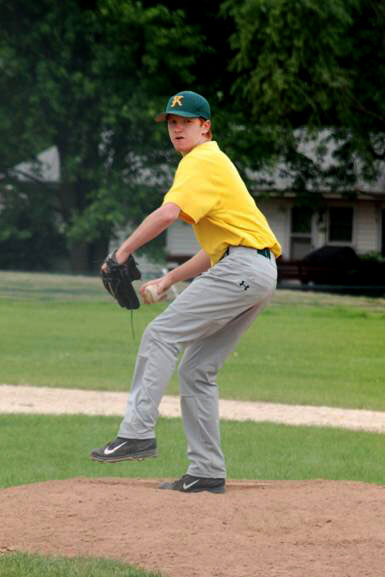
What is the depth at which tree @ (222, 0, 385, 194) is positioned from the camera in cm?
2725

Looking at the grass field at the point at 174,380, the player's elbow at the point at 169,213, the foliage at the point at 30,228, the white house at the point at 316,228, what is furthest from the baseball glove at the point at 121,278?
the foliage at the point at 30,228

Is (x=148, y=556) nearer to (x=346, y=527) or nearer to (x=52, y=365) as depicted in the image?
(x=346, y=527)

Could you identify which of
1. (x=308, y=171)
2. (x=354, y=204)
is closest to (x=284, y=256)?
(x=354, y=204)

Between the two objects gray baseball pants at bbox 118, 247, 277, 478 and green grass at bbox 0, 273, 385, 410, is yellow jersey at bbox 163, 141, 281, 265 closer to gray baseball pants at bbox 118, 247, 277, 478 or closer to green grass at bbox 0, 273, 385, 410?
gray baseball pants at bbox 118, 247, 277, 478

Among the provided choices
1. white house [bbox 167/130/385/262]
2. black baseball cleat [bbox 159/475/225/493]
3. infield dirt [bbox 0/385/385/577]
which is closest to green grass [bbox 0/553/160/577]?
infield dirt [bbox 0/385/385/577]

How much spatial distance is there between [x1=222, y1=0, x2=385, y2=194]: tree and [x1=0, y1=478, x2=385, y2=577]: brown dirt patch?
20.7m

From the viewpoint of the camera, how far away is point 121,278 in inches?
285

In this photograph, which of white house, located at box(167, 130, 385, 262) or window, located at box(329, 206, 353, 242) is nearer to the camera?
white house, located at box(167, 130, 385, 262)

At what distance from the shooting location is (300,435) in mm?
10977

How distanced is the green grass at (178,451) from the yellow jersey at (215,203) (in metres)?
2.51

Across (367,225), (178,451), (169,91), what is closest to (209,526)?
(178,451)

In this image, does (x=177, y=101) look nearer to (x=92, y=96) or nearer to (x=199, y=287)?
(x=199, y=287)

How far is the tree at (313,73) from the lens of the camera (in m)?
27.2

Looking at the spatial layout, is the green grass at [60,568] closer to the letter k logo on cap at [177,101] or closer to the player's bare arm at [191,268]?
the player's bare arm at [191,268]
